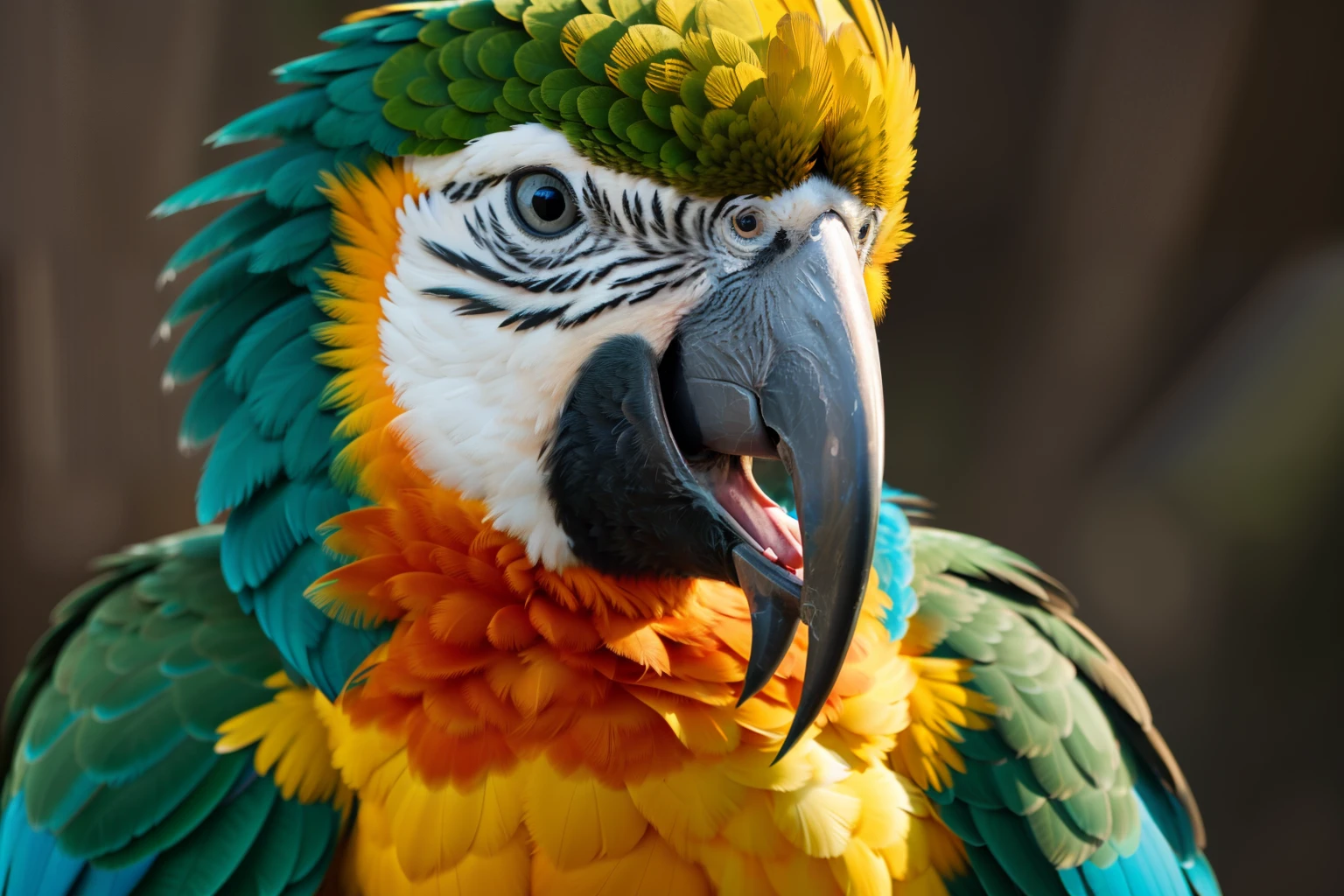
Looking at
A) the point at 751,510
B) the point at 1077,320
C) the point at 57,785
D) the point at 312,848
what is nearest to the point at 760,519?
the point at 751,510

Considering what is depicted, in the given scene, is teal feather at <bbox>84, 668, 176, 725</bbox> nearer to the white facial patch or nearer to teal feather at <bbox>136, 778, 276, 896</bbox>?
teal feather at <bbox>136, 778, 276, 896</bbox>

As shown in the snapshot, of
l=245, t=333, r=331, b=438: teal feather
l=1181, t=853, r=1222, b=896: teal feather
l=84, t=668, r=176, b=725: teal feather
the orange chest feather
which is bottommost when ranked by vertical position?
l=1181, t=853, r=1222, b=896: teal feather

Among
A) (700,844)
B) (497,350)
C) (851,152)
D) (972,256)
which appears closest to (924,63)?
(972,256)

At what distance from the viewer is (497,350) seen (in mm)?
889

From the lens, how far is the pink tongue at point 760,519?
875 mm

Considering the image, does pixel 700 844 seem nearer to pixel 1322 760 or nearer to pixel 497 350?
pixel 497 350

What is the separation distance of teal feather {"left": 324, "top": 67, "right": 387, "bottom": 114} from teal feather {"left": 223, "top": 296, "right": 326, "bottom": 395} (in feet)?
0.65

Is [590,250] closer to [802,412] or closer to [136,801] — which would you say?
[802,412]

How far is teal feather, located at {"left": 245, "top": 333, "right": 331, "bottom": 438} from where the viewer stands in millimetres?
A: 950

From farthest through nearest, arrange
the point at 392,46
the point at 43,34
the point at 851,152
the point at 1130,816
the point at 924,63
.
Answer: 1. the point at 924,63
2. the point at 43,34
3. the point at 1130,816
4. the point at 392,46
5. the point at 851,152

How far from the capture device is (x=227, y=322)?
997 mm

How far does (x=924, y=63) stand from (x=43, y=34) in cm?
186

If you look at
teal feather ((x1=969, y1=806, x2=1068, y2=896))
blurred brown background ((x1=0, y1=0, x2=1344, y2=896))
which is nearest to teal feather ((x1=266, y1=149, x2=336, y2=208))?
teal feather ((x1=969, y1=806, x2=1068, y2=896))

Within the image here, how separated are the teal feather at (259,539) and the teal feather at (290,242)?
0.22 meters
